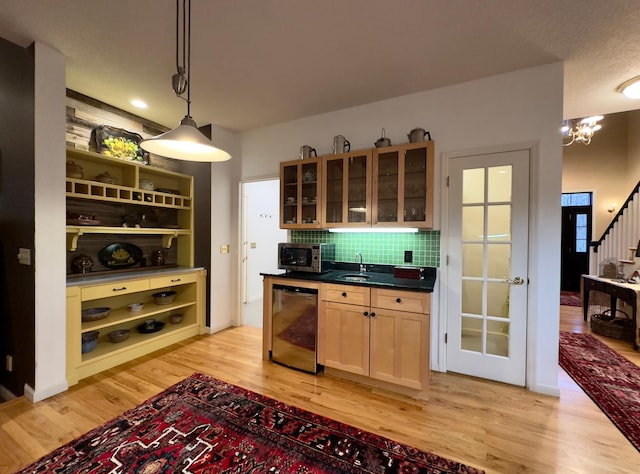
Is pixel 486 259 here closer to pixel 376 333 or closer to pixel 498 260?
pixel 498 260

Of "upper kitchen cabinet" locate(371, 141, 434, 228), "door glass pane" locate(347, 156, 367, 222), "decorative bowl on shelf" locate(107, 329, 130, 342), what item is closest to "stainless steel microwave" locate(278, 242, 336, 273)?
"door glass pane" locate(347, 156, 367, 222)

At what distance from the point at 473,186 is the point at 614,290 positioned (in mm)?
2708

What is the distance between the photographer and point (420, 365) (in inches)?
84.8

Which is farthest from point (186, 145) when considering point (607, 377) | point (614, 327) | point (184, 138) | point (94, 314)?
point (614, 327)

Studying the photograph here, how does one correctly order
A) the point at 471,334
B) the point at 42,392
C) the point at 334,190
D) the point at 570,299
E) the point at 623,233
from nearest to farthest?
the point at 42,392 < the point at 471,334 < the point at 334,190 < the point at 623,233 < the point at 570,299

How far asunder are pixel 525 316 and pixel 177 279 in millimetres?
3727

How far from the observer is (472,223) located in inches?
102

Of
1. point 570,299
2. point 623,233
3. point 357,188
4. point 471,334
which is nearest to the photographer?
point 471,334

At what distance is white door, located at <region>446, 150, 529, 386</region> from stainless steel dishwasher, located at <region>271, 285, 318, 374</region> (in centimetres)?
135

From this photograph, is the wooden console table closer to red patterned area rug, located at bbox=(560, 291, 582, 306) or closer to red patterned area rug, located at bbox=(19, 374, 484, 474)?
red patterned area rug, located at bbox=(560, 291, 582, 306)

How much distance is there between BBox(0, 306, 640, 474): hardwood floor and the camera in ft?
5.33

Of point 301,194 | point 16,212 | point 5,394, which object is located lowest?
point 5,394

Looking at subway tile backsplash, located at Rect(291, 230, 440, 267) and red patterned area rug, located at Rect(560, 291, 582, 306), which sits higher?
subway tile backsplash, located at Rect(291, 230, 440, 267)

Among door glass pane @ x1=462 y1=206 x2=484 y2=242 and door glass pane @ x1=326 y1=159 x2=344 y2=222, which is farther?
door glass pane @ x1=326 y1=159 x2=344 y2=222
